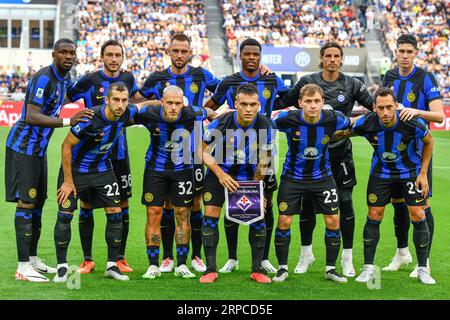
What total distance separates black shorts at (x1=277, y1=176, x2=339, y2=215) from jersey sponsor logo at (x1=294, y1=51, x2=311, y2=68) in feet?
102

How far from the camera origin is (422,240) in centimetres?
856

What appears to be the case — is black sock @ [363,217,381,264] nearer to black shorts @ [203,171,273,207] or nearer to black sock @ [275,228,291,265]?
black sock @ [275,228,291,265]

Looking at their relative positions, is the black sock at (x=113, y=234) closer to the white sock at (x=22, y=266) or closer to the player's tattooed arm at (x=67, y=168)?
the player's tattooed arm at (x=67, y=168)

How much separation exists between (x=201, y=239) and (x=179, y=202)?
0.68 metres

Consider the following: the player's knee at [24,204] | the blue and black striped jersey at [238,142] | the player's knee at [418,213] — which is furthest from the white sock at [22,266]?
the player's knee at [418,213]

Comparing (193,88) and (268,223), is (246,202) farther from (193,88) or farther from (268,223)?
(193,88)

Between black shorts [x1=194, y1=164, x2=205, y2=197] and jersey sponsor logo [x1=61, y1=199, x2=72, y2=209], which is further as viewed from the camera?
black shorts [x1=194, y1=164, x2=205, y2=197]

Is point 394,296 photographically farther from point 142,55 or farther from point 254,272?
point 142,55

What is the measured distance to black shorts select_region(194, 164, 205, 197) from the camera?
918cm

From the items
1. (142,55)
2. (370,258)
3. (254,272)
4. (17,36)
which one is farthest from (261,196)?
(17,36)

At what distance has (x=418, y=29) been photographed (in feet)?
140

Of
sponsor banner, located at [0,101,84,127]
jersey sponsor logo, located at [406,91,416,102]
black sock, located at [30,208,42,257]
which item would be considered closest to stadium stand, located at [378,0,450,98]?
sponsor banner, located at [0,101,84,127]

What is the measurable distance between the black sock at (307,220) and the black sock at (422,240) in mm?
1174

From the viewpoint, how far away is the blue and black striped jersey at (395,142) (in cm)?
852
